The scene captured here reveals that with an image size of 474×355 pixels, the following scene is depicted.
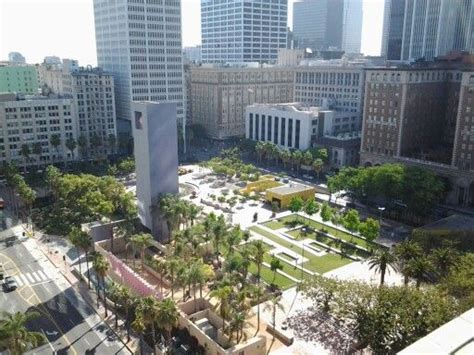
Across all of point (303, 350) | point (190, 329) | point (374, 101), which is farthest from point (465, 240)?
point (374, 101)

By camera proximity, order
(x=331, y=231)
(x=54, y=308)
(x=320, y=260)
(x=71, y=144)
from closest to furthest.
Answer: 1. (x=54, y=308)
2. (x=320, y=260)
3. (x=331, y=231)
4. (x=71, y=144)

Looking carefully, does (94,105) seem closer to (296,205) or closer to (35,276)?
(296,205)

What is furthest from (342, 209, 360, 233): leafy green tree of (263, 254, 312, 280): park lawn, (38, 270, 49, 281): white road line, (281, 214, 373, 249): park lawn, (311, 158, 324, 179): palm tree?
(38, 270, 49, 281): white road line

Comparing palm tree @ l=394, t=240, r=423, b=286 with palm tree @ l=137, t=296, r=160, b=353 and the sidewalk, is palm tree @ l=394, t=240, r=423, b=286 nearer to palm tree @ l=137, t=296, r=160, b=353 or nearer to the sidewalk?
palm tree @ l=137, t=296, r=160, b=353

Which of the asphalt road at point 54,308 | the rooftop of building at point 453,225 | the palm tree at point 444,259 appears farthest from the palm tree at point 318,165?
the asphalt road at point 54,308

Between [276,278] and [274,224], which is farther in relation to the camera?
[274,224]

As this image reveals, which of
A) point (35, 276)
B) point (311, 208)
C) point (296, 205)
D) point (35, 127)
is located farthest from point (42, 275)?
point (35, 127)

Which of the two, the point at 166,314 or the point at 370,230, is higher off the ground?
the point at 166,314

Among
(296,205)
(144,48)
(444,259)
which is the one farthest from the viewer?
(144,48)
